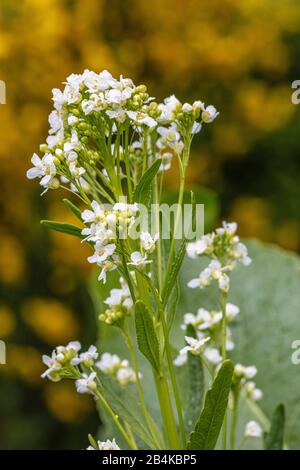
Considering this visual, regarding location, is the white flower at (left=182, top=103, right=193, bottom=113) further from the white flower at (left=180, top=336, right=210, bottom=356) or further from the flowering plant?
the white flower at (left=180, top=336, right=210, bottom=356)

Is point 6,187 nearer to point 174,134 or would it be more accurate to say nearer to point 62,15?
point 62,15

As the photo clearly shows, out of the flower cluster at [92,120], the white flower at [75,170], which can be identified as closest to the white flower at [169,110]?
the flower cluster at [92,120]

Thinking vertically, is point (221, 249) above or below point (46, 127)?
below

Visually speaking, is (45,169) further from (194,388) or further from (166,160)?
(194,388)

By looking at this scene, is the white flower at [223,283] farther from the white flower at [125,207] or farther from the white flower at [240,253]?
the white flower at [125,207]

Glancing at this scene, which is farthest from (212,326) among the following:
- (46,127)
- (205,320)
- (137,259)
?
(46,127)
